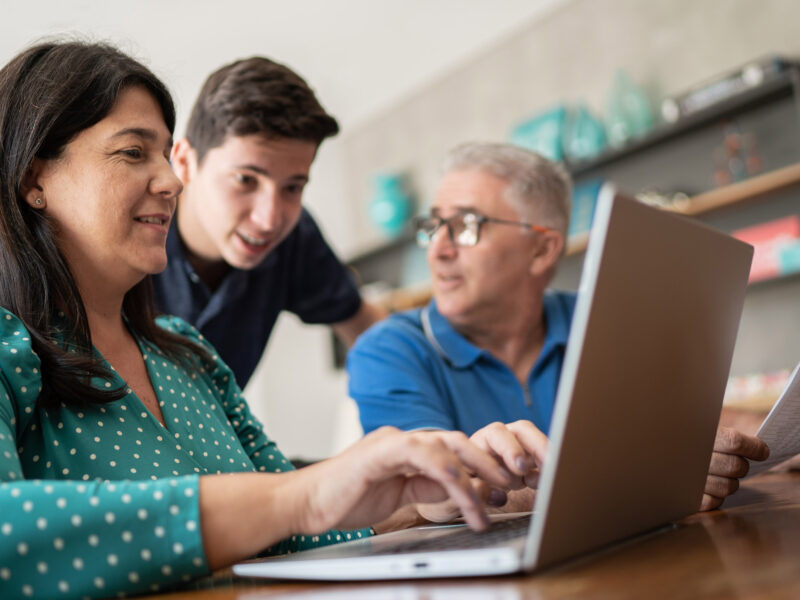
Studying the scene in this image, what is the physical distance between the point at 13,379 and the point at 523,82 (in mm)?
4257

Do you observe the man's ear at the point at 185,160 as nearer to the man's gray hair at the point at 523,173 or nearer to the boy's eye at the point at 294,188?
the boy's eye at the point at 294,188

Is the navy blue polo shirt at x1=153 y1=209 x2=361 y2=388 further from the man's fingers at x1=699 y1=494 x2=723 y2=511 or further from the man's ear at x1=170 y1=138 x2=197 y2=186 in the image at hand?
the man's fingers at x1=699 y1=494 x2=723 y2=511

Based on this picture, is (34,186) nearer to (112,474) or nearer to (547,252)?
(112,474)

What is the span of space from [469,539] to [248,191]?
1294 millimetres

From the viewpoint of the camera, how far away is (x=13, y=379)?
847 millimetres

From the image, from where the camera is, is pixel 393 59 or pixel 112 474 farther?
pixel 393 59

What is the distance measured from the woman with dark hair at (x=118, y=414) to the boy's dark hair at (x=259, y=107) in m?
0.59

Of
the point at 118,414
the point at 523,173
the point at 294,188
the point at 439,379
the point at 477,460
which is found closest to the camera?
the point at 477,460

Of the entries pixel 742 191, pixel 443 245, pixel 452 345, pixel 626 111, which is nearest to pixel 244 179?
pixel 443 245

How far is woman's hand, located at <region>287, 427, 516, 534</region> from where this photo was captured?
69 cm

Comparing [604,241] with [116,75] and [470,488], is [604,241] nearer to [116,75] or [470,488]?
[470,488]

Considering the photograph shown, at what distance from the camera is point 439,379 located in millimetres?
1817

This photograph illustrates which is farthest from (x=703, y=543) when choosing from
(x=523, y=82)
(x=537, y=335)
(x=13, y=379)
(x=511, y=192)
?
(x=523, y=82)

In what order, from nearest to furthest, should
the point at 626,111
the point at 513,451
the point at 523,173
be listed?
the point at 513,451, the point at 523,173, the point at 626,111
